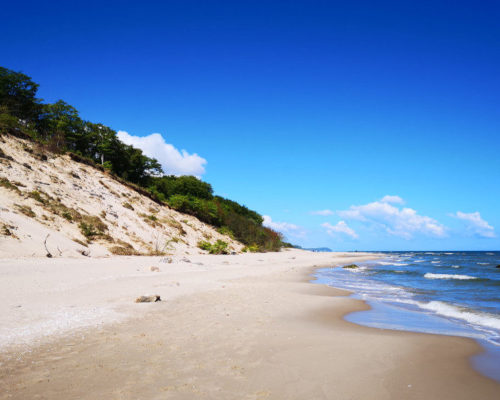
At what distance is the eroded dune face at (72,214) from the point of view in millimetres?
14047

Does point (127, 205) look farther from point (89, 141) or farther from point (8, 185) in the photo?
point (89, 141)

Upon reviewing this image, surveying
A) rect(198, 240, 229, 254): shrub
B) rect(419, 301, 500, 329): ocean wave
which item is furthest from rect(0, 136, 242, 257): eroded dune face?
rect(419, 301, 500, 329): ocean wave

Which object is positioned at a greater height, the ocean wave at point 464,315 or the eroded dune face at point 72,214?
the eroded dune face at point 72,214

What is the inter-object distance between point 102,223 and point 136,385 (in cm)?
1853

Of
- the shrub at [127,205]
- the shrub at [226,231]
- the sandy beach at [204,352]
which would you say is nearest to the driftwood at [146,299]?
the sandy beach at [204,352]

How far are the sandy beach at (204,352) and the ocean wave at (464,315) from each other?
2319 millimetres

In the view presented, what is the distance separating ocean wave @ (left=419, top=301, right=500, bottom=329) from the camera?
23.6 feet

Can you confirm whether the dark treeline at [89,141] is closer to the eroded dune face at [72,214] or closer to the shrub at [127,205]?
the eroded dune face at [72,214]

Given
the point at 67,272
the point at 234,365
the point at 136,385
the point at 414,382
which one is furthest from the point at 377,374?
the point at 67,272

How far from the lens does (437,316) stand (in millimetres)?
7996

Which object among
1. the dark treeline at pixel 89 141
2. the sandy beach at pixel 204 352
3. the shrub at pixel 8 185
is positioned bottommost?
the sandy beach at pixel 204 352

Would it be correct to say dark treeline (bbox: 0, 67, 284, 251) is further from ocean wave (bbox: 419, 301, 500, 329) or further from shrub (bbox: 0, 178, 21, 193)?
ocean wave (bbox: 419, 301, 500, 329)

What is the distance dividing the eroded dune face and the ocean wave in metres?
14.5

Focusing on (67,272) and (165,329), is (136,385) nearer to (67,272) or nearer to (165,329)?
(165,329)
